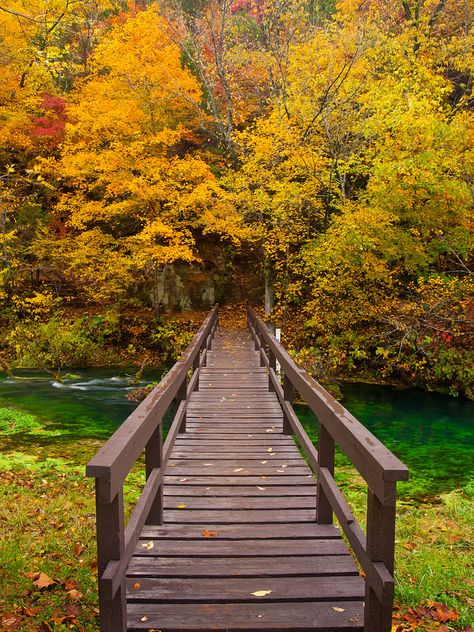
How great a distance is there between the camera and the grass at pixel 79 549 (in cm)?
377

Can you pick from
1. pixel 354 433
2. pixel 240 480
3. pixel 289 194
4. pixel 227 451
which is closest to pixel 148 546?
pixel 240 480

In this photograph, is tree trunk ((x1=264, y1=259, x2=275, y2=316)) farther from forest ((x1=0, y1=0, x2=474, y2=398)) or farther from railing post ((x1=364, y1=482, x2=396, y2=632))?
railing post ((x1=364, y1=482, x2=396, y2=632))

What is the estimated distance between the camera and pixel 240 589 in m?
3.19

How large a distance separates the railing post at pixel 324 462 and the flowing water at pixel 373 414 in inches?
193

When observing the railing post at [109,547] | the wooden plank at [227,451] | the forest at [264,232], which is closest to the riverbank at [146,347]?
the forest at [264,232]

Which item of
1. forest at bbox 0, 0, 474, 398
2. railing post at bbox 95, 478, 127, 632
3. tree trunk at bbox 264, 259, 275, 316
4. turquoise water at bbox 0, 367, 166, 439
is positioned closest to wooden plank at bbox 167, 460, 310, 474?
railing post at bbox 95, 478, 127, 632

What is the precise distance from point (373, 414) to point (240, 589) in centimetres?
1141

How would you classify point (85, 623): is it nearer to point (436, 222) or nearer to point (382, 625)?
point (382, 625)

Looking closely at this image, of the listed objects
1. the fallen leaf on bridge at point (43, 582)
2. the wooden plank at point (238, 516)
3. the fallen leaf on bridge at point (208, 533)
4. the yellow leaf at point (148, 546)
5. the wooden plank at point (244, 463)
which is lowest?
the fallen leaf on bridge at point (43, 582)

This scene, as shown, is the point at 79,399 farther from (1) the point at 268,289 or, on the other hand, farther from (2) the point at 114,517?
(2) the point at 114,517

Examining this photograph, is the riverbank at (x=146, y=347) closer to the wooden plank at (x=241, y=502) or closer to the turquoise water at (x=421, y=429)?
the turquoise water at (x=421, y=429)

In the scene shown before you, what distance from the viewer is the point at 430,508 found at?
7.29m

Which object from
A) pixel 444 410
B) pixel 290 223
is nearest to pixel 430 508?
pixel 444 410

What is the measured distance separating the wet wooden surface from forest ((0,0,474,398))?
421 inches
